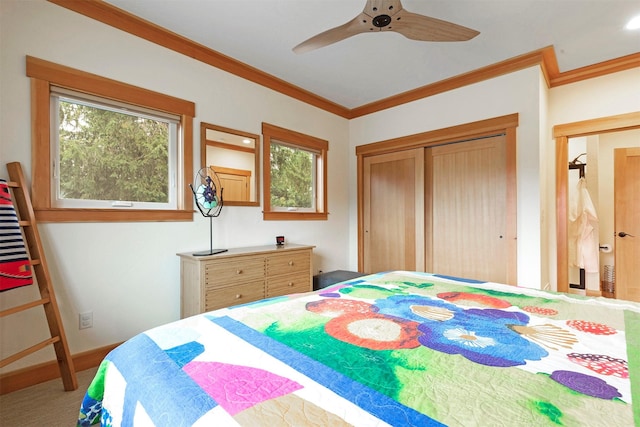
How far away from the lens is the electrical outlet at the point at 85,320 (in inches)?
79.6

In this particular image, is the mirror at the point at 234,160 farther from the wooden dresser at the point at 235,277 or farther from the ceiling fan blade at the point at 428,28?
the ceiling fan blade at the point at 428,28

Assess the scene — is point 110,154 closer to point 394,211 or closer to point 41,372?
point 41,372

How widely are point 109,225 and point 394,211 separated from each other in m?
3.07

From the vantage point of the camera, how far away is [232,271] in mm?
2412

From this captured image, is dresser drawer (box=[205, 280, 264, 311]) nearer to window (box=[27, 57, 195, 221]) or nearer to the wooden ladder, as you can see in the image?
window (box=[27, 57, 195, 221])

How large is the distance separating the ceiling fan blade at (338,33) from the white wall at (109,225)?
118cm

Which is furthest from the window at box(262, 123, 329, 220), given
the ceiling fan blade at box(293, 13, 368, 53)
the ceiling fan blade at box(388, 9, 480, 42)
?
the ceiling fan blade at box(388, 9, 480, 42)

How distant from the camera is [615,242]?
373 centimetres

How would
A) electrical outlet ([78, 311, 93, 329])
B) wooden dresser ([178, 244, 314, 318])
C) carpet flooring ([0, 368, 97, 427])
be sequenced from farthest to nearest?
1. wooden dresser ([178, 244, 314, 318])
2. electrical outlet ([78, 311, 93, 329])
3. carpet flooring ([0, 368, 97, 427])

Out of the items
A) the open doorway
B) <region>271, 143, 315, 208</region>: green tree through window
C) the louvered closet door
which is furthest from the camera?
<region>271, 143, 315, 208</region>: green tree through window

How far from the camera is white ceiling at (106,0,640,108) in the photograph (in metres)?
2.14

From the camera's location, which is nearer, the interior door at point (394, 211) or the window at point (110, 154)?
the window at point (110, 154)

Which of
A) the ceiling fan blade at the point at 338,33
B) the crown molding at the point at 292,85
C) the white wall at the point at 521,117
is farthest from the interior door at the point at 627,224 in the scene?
the ceiling fan blade at the point at 338,33

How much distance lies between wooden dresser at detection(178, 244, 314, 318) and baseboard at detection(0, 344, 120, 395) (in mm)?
613
